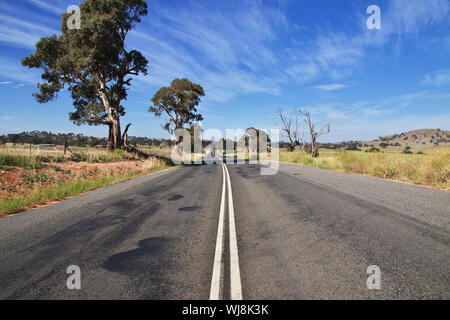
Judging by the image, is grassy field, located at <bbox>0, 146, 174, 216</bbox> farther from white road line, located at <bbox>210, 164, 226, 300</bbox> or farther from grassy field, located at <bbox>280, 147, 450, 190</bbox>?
grassy field, located at <bbox>280, 147, 450, 190</bbox>

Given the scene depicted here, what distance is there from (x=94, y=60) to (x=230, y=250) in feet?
65.6

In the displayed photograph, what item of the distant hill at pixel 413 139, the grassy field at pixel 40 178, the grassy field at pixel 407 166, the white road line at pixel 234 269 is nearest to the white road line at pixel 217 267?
the white road line at pixel 234 269

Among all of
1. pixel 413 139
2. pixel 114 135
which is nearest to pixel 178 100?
pixel 114 135

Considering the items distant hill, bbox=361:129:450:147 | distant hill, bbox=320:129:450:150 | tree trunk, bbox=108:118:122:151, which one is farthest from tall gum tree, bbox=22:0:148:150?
distant hill, bbox=361:129:450:147

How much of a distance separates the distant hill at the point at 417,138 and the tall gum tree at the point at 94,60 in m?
89.2

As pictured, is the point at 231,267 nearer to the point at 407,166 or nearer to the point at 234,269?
the point at 234,269

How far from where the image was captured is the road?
7.95 feet

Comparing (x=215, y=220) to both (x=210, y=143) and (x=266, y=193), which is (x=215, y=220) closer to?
(x=266, y=193)

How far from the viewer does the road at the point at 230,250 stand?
7.95 feet

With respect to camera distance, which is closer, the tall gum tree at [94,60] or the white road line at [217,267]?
the white road line at [217,267]

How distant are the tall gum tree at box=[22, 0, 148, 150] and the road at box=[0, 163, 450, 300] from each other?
54.2ft

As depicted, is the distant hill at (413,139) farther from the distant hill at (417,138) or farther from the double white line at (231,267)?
the double white line at (231,267)
